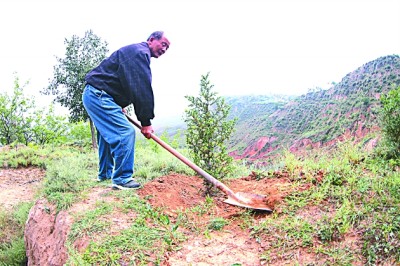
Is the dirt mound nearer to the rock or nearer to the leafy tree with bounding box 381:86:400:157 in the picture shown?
the rock

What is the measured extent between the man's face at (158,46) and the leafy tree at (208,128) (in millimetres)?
613

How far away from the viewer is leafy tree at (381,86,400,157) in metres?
3.68

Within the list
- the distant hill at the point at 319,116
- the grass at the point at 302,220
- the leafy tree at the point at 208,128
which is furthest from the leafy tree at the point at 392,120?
the distant hill at the point at 319,116

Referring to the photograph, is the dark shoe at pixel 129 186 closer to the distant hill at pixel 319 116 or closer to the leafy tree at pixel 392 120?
the leafy tree at pixel 392 120

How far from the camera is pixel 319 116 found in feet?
58.0

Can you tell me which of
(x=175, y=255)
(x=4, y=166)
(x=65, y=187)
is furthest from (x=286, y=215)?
(x=4, y=166)

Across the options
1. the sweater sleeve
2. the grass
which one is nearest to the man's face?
the sweater sleeve

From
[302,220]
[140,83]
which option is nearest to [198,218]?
[302,220]

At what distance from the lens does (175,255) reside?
2773 millimetres

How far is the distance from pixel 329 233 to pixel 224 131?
1959mm

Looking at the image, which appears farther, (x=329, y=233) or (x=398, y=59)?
(x=398, y=59)

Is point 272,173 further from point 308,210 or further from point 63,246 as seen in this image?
point 63,246

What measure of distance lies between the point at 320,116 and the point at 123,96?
50.6 feet

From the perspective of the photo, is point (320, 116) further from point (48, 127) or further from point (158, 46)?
point (48, 127)
